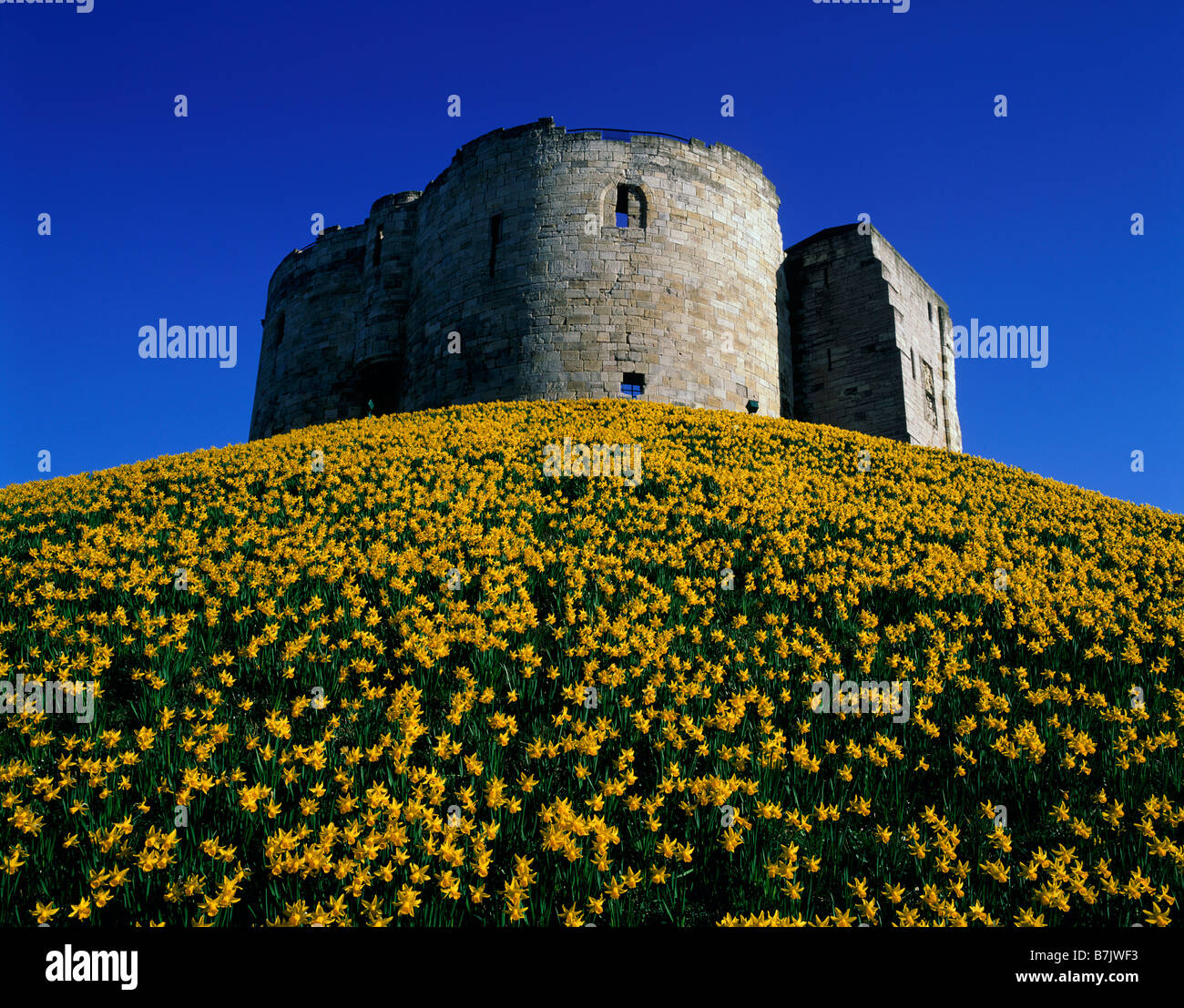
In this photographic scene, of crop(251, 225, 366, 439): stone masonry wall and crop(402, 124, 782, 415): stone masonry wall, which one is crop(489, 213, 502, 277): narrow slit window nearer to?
crop(402, 124, 782, 415): stone masonry wall

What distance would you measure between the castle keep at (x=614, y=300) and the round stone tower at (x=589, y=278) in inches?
2.3

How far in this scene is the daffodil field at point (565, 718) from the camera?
344 cm

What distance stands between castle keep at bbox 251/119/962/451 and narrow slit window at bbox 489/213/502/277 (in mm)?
60

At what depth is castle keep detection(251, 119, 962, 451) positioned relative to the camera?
21.0 metres

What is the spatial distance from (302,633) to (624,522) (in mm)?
4334

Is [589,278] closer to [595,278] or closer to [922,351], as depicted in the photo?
[595,278]

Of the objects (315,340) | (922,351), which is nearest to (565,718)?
(922,351)

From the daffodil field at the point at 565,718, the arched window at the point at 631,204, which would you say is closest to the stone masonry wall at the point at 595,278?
the arched window at the point at 631,204

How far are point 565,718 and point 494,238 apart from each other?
20346 mm

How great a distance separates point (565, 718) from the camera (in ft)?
15.7

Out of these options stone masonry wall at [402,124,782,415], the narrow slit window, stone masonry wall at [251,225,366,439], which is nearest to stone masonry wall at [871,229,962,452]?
stone masonry wall at [402,124,782,415]

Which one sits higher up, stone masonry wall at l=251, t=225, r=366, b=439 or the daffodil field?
stone masonry wall at l=251, t=225, r=366, b=439
